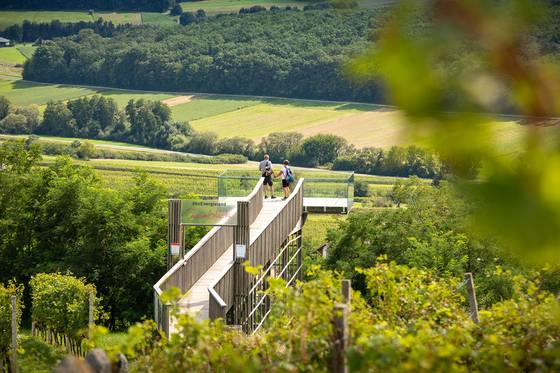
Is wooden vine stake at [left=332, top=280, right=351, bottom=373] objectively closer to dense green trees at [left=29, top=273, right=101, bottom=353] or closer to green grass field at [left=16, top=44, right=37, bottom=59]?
dense green trees at [left=29, top=273, right=101, bottom=353]

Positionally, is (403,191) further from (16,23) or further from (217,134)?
(16,23)

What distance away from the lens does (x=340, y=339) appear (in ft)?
23.9

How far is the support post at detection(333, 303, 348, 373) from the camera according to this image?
7.21 meters

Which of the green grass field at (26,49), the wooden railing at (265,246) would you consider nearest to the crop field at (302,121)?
the green grass field at (26,49)

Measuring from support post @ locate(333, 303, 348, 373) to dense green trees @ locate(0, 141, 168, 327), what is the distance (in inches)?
1035

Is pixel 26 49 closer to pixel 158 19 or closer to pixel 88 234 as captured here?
pixel 158 19

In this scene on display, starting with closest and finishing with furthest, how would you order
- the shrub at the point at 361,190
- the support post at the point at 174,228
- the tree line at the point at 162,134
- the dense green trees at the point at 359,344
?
the dense green trees at the point at 359,344 → the support post at the point at 174,228 → the shrub at the point at 361,190 → the tree line at the point at 162,134

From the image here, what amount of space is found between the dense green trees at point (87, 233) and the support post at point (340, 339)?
2628 centimetres

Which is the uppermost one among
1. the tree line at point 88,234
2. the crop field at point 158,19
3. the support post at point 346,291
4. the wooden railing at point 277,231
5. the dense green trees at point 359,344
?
the dense green trees at point 359,344

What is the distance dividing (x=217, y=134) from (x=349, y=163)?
1972cm

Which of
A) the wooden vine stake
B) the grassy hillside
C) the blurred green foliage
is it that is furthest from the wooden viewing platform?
the grassy hillside

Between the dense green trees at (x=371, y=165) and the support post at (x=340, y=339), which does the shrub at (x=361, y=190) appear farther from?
the support post at (x=340, y=339)

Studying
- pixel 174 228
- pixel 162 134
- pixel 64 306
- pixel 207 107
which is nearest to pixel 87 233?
pixel 64 306

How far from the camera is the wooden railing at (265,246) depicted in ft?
63.9
